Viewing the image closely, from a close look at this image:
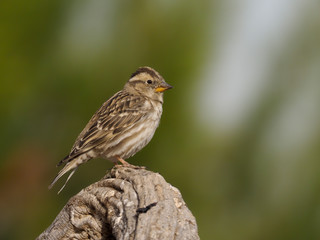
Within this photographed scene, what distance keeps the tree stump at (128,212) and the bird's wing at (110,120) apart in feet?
5.61

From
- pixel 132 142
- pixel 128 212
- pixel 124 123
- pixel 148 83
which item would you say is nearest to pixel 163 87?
pixel 148 83

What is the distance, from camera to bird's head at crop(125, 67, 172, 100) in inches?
277

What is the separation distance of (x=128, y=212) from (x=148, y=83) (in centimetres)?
373

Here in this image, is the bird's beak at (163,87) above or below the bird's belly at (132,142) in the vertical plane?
above

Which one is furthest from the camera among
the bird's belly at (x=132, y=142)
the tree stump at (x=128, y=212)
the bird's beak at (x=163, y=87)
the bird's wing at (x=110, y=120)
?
the bird's beak at (x=163, y=87)

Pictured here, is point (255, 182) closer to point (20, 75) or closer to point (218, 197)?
point (218, 197)

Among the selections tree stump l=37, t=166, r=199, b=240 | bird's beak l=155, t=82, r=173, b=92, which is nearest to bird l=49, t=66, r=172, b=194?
bird's beak l=155, t=82, r=173, b=92

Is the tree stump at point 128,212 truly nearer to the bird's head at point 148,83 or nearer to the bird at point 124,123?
the bird at point 124,123

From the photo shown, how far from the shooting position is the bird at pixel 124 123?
6.41 metres

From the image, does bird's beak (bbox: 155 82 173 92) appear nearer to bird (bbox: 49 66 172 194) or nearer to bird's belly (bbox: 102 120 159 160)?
bird (bbox: 49 66 172 194)

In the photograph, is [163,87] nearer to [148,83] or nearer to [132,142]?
[148,83]

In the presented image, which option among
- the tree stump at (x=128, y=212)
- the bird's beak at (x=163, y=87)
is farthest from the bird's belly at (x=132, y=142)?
the tree stump at (x=128, y=212)

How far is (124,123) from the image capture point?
6.88 m

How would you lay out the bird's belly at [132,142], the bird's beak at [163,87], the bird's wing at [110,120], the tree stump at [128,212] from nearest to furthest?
1. the tree stump at [128,212]
2. the bird's wing at [110,120]
3. the bird's belly at [132,142]
4. the bird's beak at [163,87]
